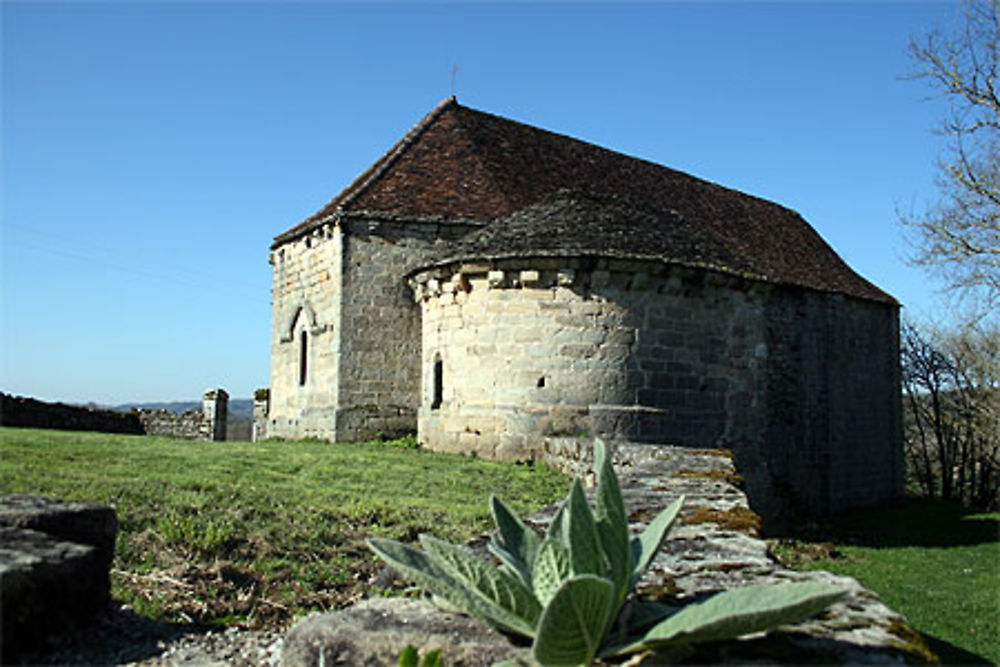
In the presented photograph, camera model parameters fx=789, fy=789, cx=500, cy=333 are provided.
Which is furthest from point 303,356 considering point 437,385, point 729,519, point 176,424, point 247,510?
point 729,519

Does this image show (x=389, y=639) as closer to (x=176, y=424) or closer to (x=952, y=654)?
(x=952, y=654)

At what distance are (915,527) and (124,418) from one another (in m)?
18.3

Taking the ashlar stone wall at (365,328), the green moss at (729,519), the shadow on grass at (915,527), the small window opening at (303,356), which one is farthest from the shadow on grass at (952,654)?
the small window opening at (303,356)

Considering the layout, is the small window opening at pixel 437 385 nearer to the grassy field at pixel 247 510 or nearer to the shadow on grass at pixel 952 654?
the grassy field at pixel 247 510

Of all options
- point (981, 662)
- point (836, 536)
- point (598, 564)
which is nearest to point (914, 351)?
point (836, 536)

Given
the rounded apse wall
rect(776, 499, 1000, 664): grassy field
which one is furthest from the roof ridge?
rect(776, 499, 1000, 664): grassy field

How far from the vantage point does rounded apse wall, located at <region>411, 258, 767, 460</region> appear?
36.8ft

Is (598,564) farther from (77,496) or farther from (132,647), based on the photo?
(77,496)

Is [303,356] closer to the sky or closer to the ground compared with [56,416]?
closer to the sky

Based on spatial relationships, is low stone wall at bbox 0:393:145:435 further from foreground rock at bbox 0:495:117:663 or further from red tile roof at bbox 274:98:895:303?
foreground rock at bbox 0:495:117:663

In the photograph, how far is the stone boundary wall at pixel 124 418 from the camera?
51.3ft

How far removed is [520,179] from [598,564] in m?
14.7

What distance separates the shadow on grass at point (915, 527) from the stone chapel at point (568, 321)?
2.38 ft

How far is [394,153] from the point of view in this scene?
15.9 metres
